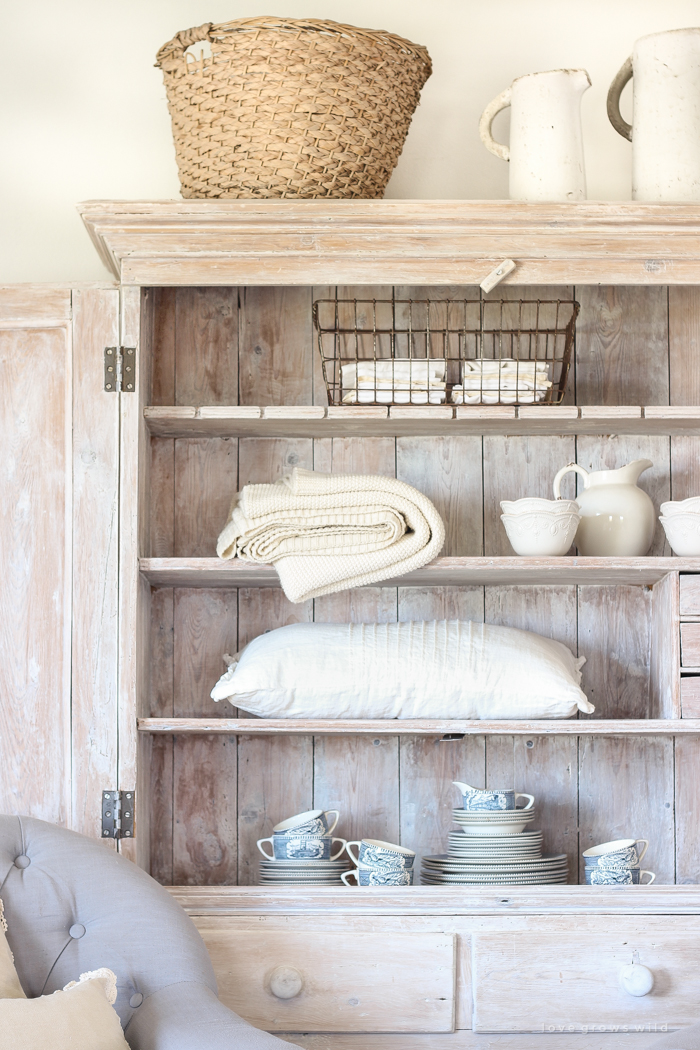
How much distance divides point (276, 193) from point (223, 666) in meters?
0.97

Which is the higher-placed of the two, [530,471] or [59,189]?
[59,189]

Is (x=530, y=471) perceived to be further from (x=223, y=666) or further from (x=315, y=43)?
(x=315, y=43)

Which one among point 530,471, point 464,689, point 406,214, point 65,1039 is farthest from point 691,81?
point 65,1039

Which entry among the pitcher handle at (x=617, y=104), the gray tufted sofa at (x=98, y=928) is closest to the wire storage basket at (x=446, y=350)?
the pitcher handle at (x=617, y=104)

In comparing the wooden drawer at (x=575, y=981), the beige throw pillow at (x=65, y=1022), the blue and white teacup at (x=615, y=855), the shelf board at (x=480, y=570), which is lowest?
the wooden drawer at (x=575, y=981)

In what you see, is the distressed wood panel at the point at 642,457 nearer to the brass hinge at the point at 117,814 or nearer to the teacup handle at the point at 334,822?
the teacup handle at the point at 334,822

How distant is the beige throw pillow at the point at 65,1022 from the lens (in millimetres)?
1344

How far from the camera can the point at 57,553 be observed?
2010 mm

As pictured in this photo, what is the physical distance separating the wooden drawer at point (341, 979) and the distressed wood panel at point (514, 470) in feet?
2.79

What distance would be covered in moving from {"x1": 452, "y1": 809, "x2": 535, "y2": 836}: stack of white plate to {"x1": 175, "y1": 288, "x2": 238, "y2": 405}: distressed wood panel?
100 cm

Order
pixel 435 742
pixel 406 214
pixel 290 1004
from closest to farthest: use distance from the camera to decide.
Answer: pixel 290 1004
pixel 406 214
pixel 435 742

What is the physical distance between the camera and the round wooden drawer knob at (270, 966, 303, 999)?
1816 mm

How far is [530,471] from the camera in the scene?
2307mm

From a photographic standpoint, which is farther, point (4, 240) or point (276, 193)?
point (4, 240)
